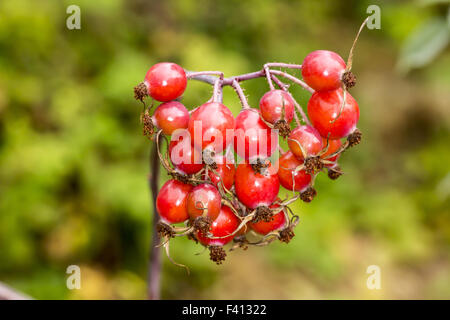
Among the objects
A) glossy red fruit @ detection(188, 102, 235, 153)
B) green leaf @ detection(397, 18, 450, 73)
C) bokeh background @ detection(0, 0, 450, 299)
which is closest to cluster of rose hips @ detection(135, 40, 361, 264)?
glossy red fruit @ detection(188, 102, 235, 153)

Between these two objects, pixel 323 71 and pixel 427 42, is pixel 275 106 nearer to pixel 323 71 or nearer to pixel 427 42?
pixel 323 71

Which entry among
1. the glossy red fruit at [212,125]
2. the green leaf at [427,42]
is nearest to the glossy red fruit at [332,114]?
the glossy red fruit at [212,125]

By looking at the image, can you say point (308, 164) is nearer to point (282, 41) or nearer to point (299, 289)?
point (299, 289)

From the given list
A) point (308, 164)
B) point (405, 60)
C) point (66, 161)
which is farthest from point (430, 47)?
point (66, 161)

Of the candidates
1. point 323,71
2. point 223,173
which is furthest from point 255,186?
point 323,71

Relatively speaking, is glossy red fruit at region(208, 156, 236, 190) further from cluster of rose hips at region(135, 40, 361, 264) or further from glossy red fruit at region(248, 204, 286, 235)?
glossy red fruit at region(248, 204, 286, 235)

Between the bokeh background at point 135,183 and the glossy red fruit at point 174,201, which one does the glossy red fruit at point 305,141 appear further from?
the bokeh background at point 135,183
